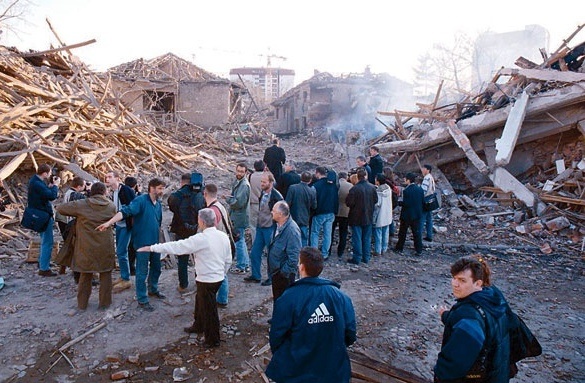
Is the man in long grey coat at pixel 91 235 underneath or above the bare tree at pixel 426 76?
underneath

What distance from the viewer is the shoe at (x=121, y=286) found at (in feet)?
19.7

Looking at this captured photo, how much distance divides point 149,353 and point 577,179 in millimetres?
11028

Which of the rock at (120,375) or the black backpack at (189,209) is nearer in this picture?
the rock at (120,375)

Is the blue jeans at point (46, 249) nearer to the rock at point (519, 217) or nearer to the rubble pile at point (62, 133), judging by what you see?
the rubble pile at point (62, 133)

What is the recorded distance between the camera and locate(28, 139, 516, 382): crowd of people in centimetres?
288

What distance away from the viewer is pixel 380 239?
8.52m

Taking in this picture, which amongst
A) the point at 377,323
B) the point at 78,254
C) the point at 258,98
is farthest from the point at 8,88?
the point at 258,98

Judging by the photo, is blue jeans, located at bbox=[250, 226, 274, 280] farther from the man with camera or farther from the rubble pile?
the rubble pile

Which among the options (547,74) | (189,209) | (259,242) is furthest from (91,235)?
(547,74)

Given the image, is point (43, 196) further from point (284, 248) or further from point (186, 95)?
point (186, 95)

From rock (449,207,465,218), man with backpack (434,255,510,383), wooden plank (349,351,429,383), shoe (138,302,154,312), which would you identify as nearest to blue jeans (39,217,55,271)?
shoe (138,302,154,312)

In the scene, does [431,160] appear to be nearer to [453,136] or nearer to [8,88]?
[453,136]

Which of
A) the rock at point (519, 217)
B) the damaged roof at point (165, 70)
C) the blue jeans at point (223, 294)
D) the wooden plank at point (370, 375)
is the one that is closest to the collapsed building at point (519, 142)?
the rock at point (519, 217)

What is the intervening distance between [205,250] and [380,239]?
16.2 ft
